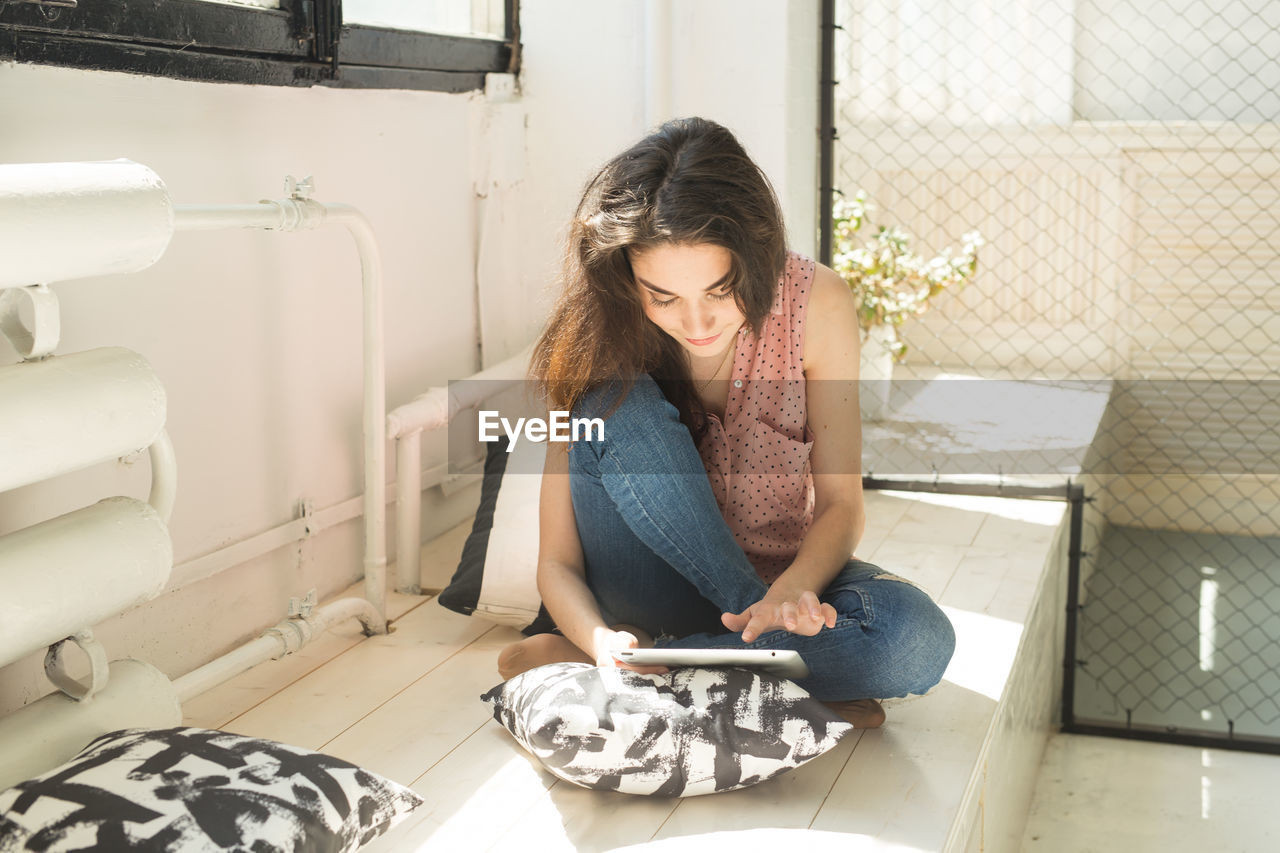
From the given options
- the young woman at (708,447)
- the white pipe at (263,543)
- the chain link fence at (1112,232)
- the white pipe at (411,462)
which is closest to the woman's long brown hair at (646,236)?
the young woman at (708,447)

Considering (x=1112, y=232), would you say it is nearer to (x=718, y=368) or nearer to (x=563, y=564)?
(x=718, y=368)

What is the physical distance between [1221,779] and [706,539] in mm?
1334

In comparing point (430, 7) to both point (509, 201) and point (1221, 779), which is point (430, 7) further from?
point (1221, 779)

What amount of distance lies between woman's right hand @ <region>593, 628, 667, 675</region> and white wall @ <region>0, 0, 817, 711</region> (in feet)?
1.60

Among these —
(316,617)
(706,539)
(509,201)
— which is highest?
(509,201)

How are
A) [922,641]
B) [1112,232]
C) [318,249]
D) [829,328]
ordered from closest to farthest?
[922,641] < [829,328] < [318,249] < [1112,232]

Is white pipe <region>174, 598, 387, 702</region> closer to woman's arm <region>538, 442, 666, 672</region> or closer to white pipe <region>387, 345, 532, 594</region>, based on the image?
white pipe <region>387, 345, 532, 594</region>

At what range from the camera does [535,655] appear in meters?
1.52

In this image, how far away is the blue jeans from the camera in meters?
1.37

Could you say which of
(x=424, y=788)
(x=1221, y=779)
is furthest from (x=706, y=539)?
(x=1221, y=779)

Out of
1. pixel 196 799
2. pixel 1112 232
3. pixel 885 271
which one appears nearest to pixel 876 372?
pixel 885 271

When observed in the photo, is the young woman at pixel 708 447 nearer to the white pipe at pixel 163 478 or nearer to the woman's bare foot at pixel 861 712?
the woman's bare foot at pixel 861 712

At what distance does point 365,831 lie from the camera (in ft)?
3.72

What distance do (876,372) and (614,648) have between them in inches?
85.2
